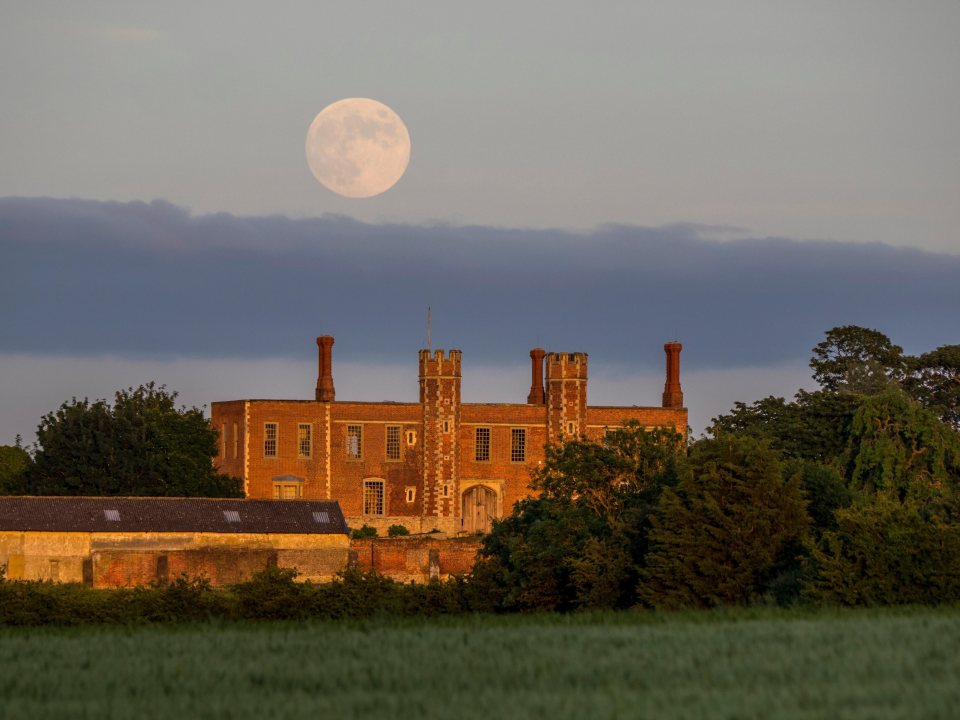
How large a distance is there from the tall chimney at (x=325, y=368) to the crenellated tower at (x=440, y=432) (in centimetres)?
577

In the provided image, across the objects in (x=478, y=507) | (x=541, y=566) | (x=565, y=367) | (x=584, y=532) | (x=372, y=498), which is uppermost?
(x=565, y=367)

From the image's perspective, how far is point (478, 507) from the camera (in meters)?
90.7

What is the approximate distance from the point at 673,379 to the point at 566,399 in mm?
8652

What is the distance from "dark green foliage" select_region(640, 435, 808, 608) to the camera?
1571 inches

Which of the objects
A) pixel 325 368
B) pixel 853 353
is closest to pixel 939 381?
pixel 853 353

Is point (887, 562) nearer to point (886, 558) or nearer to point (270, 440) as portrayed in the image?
point (886, 558)

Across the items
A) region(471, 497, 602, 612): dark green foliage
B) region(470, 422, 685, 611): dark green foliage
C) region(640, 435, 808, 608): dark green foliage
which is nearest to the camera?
region(640, 435, 808, 608): dark green foliage

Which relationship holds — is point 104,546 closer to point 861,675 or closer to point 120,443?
point 120,443

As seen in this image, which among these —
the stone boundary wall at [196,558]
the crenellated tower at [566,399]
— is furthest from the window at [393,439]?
the stone boundary wall at [196,558]

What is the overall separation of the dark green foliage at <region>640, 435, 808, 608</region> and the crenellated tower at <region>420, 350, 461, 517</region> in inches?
1838

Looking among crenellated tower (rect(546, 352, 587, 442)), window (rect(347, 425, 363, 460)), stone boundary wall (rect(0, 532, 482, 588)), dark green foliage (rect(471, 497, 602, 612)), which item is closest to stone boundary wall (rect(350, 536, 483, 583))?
stone boundary wall (rect(0, 532, 482, 588))

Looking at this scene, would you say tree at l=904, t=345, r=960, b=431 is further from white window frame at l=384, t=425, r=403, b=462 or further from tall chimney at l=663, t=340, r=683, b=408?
white window frame at l=384, t=425, r=403, b=462

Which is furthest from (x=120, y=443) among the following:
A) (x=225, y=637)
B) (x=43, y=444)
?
(x=225, y=637)

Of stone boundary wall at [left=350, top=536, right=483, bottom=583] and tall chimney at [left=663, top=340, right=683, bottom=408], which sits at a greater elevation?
tall chimney at [left=663, top=340, right=683, bottom=408]
